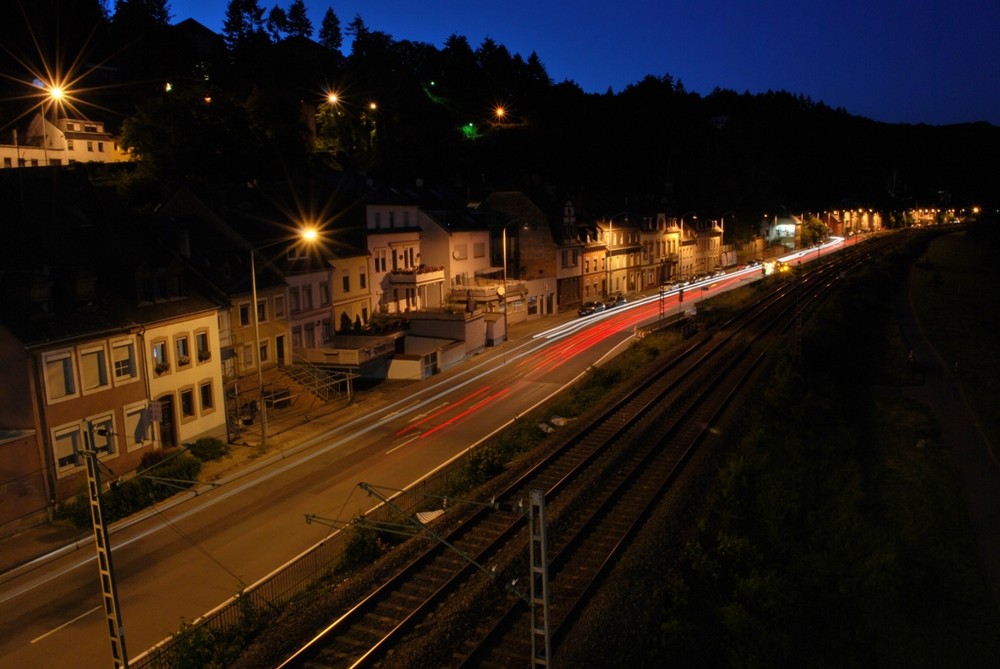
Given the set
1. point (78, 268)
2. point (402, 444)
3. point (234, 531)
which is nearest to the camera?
point (234, 531)

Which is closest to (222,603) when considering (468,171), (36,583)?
(36,583)

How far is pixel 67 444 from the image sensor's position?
24125 millimetres

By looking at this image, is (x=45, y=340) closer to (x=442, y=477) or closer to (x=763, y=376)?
(x=442, y=477)

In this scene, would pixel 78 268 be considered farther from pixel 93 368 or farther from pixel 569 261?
pixel 569 261

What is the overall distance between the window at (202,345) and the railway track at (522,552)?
49.4 feet

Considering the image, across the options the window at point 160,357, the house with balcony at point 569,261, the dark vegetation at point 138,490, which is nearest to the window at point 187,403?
the window at point 160,357

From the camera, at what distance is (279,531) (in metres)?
21.1

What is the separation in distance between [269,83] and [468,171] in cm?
2317

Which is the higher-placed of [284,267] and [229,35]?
[229,35]

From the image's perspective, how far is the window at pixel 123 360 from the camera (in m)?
25.8

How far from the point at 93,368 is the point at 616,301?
48973 mm

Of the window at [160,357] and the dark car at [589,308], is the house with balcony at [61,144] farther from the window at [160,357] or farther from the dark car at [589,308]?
the dark car at [589,308]

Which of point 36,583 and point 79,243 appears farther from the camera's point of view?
point 79,243

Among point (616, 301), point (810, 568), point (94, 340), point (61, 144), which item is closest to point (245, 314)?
point (94, 340)
